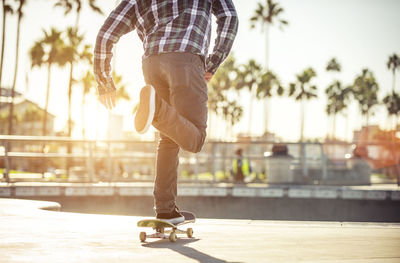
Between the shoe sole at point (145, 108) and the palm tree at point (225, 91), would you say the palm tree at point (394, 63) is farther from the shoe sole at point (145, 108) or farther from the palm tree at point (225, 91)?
the shoe sole at point (145, 108)

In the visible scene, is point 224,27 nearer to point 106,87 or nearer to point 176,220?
point 106,87

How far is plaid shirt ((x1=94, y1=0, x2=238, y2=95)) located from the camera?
329 centimetres

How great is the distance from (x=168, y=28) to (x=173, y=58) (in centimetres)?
22

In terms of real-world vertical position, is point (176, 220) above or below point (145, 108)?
below

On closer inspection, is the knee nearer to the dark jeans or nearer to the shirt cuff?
the dark jeans

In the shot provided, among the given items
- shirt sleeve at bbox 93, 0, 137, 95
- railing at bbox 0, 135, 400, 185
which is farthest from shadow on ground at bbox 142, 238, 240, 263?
railing at bbox 0, 135, 400, 185

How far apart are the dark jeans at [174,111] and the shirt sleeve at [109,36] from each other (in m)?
0.31

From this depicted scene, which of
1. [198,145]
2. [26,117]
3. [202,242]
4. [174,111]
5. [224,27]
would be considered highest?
[26,117]

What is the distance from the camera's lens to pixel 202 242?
3.06m

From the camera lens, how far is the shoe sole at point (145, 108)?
2773 mm

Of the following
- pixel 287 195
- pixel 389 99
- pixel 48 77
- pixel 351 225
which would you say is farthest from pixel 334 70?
pixel 351 225

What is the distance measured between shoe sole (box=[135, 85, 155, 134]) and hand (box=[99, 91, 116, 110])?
0.74 metres

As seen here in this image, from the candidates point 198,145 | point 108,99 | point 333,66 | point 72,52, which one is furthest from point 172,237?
point 333,66

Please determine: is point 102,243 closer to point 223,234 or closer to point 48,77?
point 223,234
